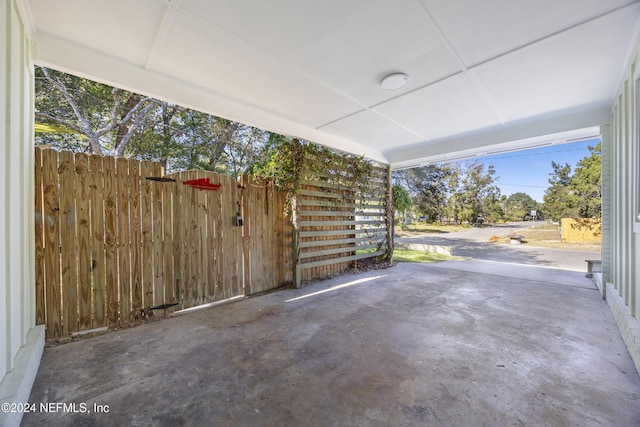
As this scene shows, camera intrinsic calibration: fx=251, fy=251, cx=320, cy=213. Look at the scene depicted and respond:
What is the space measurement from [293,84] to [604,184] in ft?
15.0

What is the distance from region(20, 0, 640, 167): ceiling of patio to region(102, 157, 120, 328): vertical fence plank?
36.5 inches

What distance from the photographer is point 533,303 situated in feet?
11.1

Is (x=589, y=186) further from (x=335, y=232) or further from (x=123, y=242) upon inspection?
(x=123, y=242)

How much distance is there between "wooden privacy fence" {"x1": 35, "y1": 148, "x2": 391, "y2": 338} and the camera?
2359 millimetres

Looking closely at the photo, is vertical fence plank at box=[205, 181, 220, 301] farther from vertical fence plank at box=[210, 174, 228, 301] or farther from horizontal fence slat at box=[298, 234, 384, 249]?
horizontal fence slat at box=[298, 234, 384, 249]

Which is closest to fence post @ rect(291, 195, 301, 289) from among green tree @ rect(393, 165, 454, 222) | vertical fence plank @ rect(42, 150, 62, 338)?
vertical fence plank @ rect(42, 150, 62, 338)

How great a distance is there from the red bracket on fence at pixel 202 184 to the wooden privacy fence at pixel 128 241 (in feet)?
0.16

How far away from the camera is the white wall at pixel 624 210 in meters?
2.18

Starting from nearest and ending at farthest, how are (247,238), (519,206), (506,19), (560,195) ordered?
(506,19)
(247,238)
(560,195)
(519,206)

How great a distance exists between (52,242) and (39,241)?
82mm

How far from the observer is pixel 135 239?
2779mm

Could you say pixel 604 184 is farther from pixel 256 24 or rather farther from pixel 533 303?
pixel 256 24

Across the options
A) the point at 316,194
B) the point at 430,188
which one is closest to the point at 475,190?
the point at 430,188

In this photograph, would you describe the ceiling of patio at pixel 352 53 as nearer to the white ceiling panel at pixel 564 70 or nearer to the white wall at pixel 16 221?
the white ceiling panel at pixel 564 70
